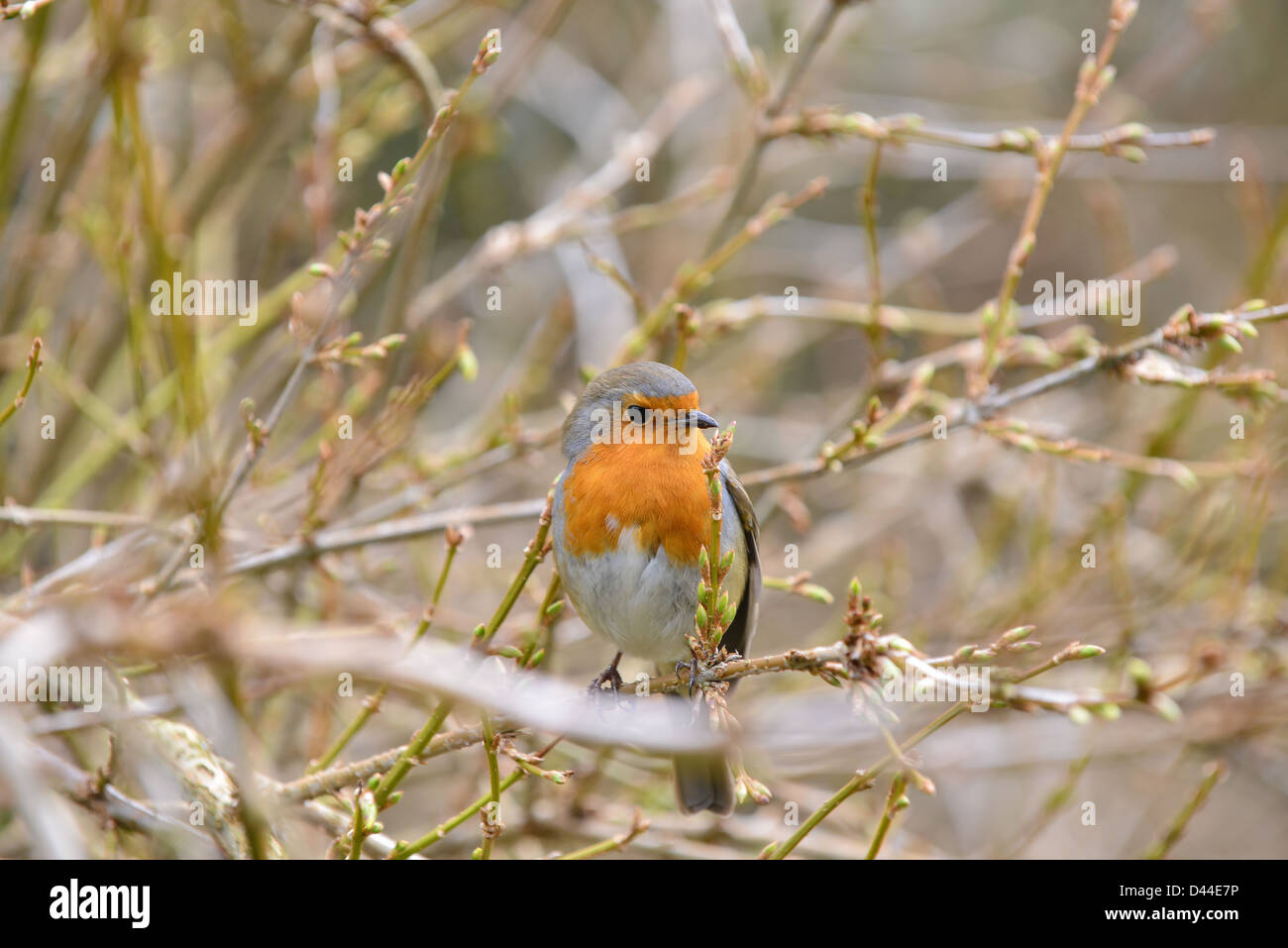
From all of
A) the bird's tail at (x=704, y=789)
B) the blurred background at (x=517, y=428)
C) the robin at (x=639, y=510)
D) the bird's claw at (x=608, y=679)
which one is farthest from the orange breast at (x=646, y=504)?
the bird's tail at (x=704, y=789)

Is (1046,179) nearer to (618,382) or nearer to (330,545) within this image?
(618,382)

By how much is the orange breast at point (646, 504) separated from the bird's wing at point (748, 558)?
17 cm

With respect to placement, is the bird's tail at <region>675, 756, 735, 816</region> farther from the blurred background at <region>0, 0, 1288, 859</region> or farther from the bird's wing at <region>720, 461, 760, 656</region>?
the bird's wing at <region>720, 461, 760, 656</region>

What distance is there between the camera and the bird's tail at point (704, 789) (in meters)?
4.02

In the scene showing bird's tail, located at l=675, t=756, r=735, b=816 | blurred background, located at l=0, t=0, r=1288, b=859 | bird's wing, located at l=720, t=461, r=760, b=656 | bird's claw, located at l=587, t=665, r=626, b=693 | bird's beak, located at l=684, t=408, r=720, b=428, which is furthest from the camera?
bird's claw, located at l=587, t=665, r=626, b=693

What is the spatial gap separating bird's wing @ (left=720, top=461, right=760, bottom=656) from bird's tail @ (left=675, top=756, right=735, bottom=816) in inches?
18.0

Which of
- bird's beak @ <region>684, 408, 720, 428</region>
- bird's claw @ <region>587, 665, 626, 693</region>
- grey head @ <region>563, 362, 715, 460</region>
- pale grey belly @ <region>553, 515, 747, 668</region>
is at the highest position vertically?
grey head @ <region>563, 362, 715, 460</region>

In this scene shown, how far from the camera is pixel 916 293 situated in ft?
20.3

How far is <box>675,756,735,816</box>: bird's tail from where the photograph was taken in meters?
4.02

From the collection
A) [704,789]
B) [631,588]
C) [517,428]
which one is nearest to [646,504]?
[631,588]

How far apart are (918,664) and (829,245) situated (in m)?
5.98

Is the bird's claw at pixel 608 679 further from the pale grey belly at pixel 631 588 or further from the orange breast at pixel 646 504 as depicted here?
the orange breast at pixel 646 504

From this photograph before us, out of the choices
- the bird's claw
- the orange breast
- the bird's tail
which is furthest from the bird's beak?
the bird's tail

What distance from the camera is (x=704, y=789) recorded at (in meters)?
4.06
